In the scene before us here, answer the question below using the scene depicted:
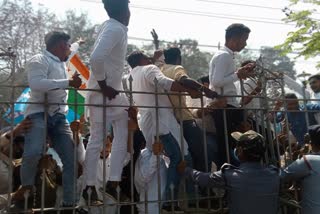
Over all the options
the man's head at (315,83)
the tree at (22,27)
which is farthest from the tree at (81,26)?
the man's head at (315,83)

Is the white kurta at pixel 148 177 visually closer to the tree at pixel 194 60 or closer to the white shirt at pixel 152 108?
the white shirt at pixel 152 108

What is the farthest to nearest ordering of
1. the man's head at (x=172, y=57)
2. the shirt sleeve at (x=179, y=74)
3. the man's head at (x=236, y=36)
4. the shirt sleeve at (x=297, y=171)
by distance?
the man's head at (x=172, y=57), the man's head at (x=236, y=36), the shirt sleeve at (x=179, y=74), the shirt sleeve at (x=297, y=171)

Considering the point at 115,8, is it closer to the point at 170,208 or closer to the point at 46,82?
the point at 46,82

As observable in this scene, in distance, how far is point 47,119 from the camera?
3.42 meters

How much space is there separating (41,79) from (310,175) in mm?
2625

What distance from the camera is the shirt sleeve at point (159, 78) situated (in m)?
3.78

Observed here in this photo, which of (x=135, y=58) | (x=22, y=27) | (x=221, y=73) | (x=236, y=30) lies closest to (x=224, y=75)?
(x=221, y=73)

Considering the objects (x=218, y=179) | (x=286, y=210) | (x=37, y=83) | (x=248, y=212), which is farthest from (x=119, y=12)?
(x=286, y=210)

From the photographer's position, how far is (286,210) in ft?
13.4

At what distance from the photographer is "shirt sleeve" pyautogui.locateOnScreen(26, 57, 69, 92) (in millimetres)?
3236

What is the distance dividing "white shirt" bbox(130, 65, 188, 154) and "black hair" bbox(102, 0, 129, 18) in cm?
64

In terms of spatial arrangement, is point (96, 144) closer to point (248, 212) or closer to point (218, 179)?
point (218, 179)

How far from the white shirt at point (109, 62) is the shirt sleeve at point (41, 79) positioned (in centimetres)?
32

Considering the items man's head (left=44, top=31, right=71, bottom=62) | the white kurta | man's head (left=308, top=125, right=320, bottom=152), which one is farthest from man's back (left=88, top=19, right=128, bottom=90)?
man's head (left=308, top=125, right=320, bottom=152)
